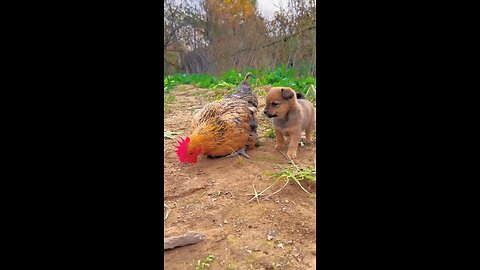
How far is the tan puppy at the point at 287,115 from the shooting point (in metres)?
2.16

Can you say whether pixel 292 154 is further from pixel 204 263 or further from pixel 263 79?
pixel 263 79

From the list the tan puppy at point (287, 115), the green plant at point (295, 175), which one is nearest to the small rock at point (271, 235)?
the green plant at point (295, 175)

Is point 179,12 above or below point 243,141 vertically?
above

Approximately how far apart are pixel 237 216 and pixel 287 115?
4.47ft

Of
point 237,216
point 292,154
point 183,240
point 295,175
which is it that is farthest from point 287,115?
point 183,240

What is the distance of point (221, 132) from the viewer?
1.75 metres

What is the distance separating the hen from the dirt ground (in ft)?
0.21

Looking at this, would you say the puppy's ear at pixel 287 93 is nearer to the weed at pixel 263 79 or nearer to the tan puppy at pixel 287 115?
the tan puppy at pixel 287 115

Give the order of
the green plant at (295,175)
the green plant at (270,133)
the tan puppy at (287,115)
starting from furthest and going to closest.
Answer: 1. the green plant at (270,133)
2. the tan puppy at (287,115)
3. the green plant at (295,175)

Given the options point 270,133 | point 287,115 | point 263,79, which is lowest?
point 270,133
